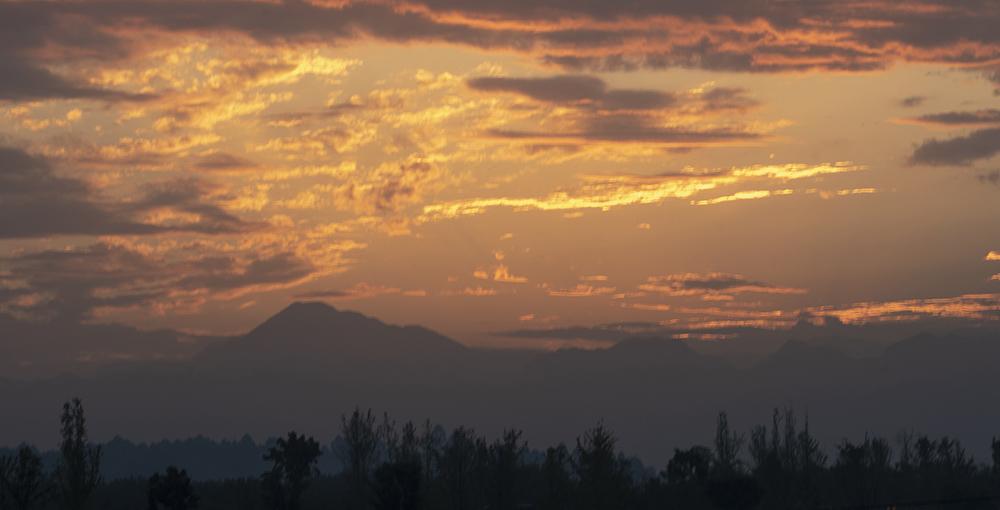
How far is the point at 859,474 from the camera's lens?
75.9m

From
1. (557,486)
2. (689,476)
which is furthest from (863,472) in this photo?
(557,486)

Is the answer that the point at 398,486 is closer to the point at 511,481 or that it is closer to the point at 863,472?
the point at 511,481

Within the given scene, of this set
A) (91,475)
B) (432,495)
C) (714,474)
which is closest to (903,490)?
(714,474)

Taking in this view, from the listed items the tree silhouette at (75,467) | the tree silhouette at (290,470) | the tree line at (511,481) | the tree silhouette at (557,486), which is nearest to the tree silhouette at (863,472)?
the tree line at (511,481)

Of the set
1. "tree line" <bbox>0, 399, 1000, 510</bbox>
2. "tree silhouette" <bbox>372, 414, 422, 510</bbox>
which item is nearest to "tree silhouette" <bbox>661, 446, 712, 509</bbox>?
"tree line" <bbox>0, 399, 1000, 510</bbox>

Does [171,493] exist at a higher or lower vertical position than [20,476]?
lower

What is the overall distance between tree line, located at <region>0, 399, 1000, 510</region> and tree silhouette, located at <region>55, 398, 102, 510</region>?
0.15 feet

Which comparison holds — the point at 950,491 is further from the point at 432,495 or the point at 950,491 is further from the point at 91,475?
the point at 91,475

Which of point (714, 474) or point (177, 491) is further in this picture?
point (714, 474)

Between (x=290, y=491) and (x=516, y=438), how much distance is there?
1527cm

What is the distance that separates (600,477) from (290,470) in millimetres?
20417

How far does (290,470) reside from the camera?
62438 mm

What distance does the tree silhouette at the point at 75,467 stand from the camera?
1719 inches

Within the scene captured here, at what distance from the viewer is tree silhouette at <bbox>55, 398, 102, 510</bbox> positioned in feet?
143
